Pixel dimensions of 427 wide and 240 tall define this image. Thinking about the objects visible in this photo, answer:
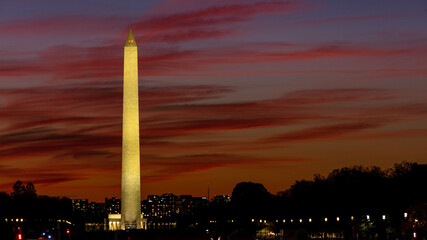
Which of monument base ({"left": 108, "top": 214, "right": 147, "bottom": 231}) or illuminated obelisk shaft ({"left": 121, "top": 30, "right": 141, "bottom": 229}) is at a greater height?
illuminated obelisk shaft ({"left": 121, "top": 30, "right": 141, "bottom": 229})

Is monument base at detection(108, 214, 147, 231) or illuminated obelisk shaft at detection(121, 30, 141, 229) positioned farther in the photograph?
monument base at detection(108, 214, 147, 231)

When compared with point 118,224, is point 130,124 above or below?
above

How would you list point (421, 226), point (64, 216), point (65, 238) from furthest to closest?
point (64, 216), point (421, 226), point (65, 238)

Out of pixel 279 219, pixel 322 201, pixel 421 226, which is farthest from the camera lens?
pixel 279 219

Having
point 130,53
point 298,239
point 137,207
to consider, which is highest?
point 130,53

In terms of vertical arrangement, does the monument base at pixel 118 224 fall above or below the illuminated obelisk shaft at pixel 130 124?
below

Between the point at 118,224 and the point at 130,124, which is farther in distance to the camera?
the point at 118,224

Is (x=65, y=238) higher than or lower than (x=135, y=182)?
lower

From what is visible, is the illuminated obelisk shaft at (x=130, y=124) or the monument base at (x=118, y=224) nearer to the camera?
the illuminated obelisk shaft at (x=130, y=124)

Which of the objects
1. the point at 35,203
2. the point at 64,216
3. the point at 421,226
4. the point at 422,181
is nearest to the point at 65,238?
the point at 421,226

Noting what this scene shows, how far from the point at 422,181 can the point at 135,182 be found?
122 ft

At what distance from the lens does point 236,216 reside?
17175 cm

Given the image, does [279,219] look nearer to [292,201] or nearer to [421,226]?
[292,201]

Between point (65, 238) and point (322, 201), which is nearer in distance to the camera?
point (65, 238)
